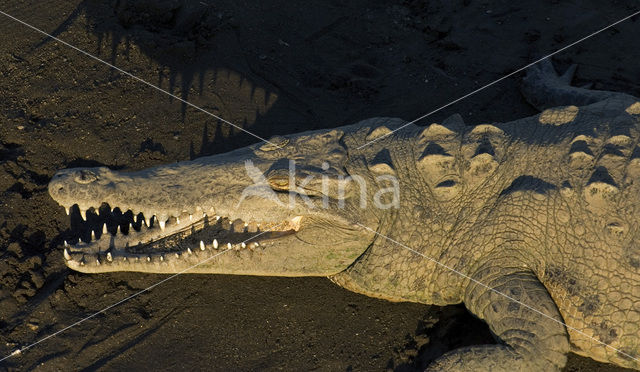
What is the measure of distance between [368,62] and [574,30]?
3.03 meters

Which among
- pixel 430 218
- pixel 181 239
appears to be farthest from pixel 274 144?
pixel 430 218

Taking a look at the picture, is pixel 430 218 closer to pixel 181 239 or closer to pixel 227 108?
pixel 181 239

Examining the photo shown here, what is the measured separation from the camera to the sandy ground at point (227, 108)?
4.92 meters

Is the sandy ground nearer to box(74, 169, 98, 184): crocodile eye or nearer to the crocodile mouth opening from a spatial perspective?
the crocodile mouth opening

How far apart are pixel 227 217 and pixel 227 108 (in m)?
2.60

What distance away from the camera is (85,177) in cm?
493

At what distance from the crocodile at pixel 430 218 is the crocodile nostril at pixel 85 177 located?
0.04 ft

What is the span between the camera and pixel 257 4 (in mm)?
8766

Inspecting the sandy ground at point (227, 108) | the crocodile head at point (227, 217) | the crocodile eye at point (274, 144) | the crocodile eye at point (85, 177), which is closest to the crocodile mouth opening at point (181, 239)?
the crocodile head at point (227, 217)

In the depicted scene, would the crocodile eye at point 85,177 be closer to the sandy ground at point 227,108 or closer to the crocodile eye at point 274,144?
the sandy ground at point 227,108

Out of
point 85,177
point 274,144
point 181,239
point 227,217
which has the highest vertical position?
point 274,144

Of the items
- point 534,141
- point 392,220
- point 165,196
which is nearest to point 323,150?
point 392,220

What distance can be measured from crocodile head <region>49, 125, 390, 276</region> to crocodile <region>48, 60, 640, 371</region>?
0.5 inches

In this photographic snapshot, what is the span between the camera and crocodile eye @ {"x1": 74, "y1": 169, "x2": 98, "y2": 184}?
4910mm
